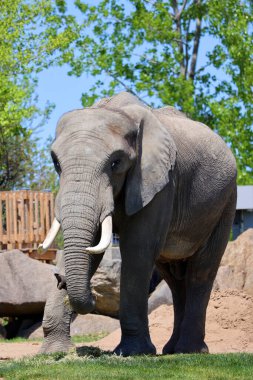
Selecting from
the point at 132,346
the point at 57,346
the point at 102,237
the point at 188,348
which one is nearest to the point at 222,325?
the point at 188,348

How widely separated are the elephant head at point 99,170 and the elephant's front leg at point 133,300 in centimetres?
37

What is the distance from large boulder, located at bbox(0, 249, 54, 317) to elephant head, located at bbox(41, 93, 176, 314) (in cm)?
740

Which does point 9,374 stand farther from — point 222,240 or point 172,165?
point 222,240

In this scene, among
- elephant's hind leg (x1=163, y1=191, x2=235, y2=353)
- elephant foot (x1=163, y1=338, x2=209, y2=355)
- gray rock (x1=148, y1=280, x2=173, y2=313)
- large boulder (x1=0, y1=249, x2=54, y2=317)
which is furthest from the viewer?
large boulder (x1=0, y1=249, x2=54, y2=317)

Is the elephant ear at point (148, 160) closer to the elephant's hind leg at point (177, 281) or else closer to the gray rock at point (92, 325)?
the elephant's hind leg at point (177, 281)

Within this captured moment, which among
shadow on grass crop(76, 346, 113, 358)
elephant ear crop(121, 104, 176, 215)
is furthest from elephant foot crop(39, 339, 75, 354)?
elephant ear crop(121, 104, 176, 215)

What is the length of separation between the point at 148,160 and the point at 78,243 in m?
1.53

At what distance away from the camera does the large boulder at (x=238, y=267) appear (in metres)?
16.8

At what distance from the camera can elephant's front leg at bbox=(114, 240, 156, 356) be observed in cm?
1047

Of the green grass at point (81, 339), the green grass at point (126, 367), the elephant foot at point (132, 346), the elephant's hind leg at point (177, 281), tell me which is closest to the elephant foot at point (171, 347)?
the elephant's hind leg at point (177, 281)

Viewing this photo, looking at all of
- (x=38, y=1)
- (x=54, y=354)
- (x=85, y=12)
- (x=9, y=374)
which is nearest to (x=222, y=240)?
(x=54, y=354)

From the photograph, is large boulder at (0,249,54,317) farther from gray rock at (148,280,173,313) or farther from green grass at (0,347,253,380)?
green grass at (0,347,253,380)

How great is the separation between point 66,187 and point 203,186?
95.5 inches

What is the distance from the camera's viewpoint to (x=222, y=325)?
1470 centimetres
